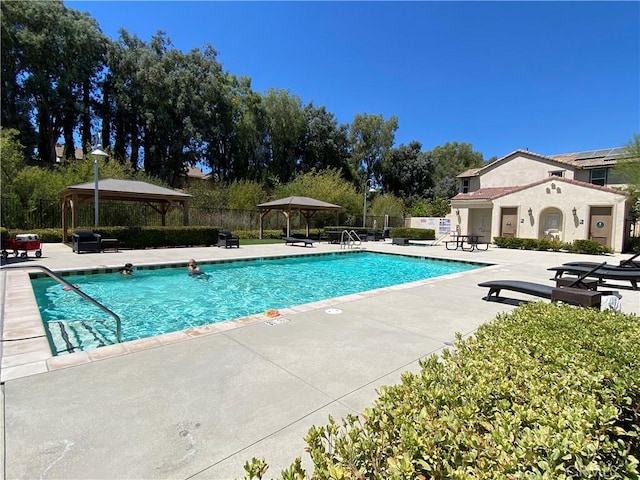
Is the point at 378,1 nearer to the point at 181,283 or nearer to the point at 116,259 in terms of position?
the point at 181,283

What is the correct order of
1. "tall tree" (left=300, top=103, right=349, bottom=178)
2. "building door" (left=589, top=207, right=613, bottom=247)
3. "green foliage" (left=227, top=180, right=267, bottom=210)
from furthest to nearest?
"tall tree" (left=300, top=103, right=349, bottom=178) < "green foliage" (left=227, top=180, right=267, bottom=210) < "building door" (left=589, top=207, right=613, bottom=247)

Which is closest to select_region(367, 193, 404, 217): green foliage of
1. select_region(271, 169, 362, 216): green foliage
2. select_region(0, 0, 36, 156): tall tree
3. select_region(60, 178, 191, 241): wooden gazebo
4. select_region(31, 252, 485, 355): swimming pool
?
select_region(271, 169, 362, 216): green foliage

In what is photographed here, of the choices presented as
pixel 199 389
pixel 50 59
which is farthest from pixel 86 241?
pixel 50 59

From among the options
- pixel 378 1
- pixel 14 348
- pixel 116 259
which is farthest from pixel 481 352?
pixel 378 1

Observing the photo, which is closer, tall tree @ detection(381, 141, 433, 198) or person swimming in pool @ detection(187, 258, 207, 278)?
person swimming in pool @ detection(187, 258, 207, 278)

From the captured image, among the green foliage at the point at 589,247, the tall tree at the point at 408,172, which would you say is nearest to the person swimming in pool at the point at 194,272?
the green foliage at the point at 589,247

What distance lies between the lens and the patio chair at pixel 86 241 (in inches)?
458

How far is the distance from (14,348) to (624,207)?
895 inches

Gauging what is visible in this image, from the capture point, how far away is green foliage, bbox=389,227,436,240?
2328cm

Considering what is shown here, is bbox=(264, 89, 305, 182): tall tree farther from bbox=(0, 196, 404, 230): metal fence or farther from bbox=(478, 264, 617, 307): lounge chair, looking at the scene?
bbox=(478, 264, 617, 307): lounge chair

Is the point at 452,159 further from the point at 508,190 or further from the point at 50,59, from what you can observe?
the point at 50,59

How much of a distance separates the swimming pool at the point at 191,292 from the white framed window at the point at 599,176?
15.5 meters

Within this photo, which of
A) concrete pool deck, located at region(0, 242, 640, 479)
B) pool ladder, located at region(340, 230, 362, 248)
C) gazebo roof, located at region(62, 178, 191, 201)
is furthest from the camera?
pool ladder, located at region(340, 230, 362, 248)

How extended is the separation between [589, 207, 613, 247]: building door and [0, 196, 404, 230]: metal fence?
49.8 ft
